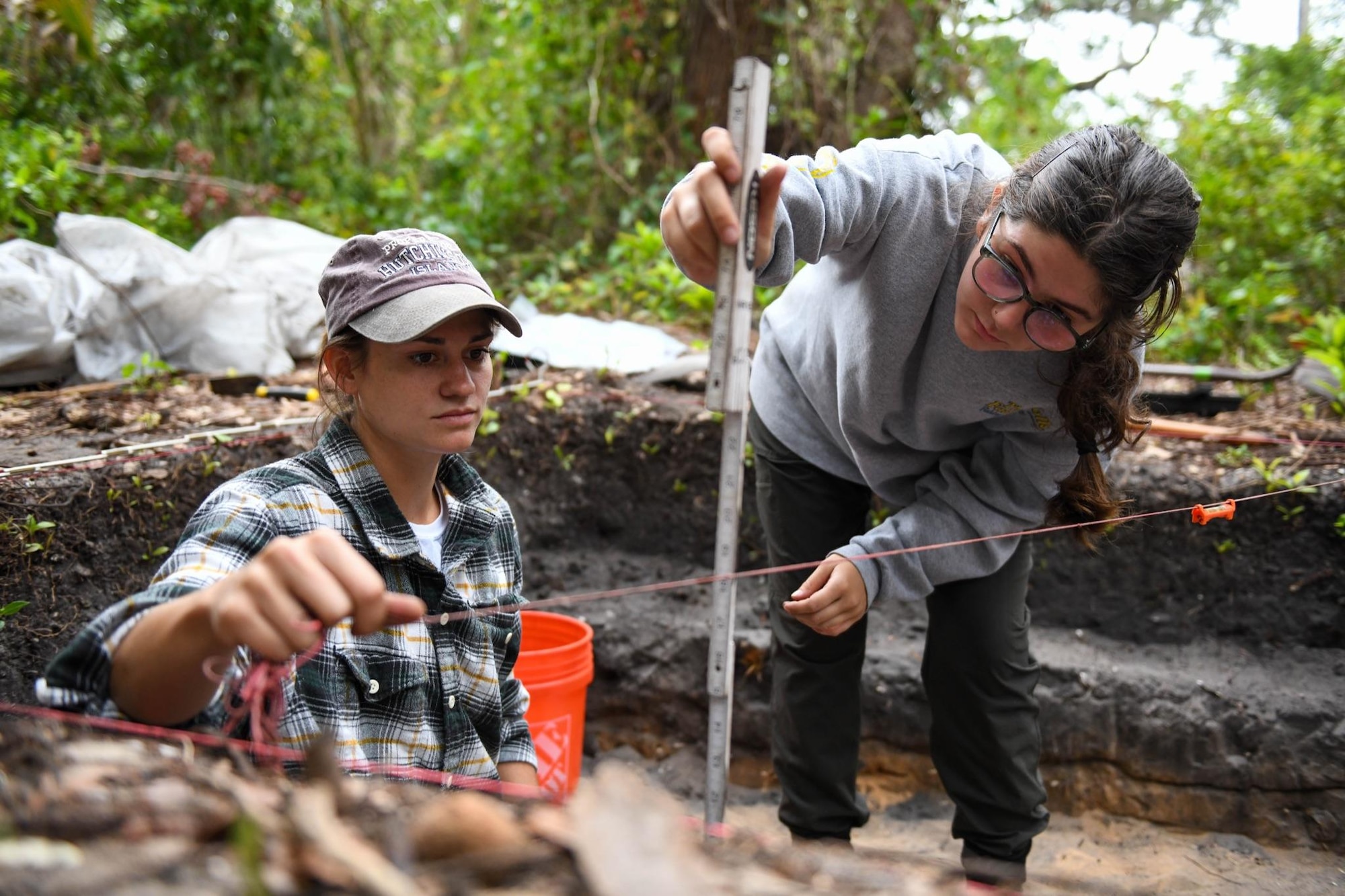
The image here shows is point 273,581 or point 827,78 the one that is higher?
point 827,78

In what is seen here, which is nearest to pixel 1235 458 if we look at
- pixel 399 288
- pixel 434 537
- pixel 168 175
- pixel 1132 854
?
pixel 1132 854

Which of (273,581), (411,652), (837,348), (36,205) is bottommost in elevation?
(411,652)

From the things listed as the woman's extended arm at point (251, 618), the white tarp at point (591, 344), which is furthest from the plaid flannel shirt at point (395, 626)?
the white tarp at point (591, 344)

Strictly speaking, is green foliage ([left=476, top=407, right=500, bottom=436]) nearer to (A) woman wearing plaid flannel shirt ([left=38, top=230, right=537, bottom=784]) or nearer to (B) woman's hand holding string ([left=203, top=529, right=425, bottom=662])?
(A) woman wearing plaid flannel shirt ([left=38, top=230, right=537, bottom=784])

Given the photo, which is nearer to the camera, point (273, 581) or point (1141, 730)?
point (273, 581)

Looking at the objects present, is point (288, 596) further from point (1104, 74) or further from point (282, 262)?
point (1104, 74)

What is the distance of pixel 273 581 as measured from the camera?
114cm

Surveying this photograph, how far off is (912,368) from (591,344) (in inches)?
102

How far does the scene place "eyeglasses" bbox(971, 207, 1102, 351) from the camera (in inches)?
71.1

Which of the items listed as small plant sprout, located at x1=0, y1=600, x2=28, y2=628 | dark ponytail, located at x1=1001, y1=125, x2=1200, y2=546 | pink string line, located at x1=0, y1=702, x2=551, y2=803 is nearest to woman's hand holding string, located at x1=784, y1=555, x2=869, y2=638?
dark ponytail, located at x1=1001, y1=125, x2=1200, y2=546

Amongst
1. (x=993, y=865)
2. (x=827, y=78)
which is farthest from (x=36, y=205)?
(x=993, y=865)

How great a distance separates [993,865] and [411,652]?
1.40 m

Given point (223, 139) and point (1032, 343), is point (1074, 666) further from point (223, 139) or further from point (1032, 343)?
point (223, 139)

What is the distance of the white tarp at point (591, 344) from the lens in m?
4.38
